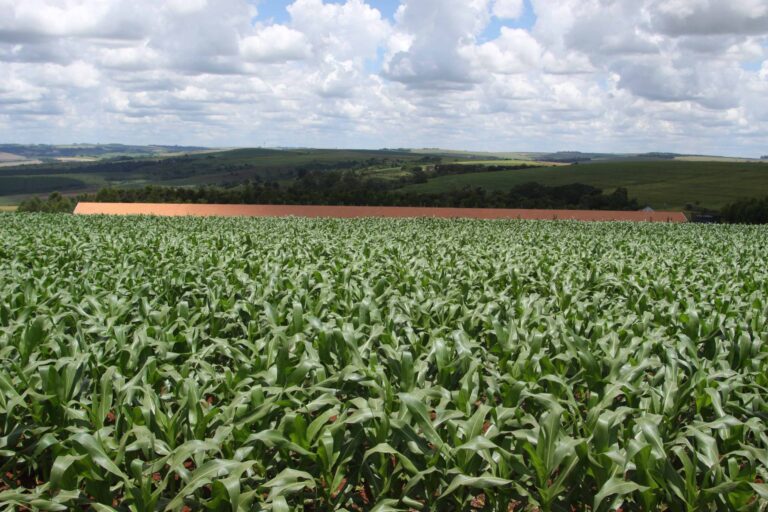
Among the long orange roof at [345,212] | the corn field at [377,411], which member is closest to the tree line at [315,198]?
the long orange roof at [345,212]

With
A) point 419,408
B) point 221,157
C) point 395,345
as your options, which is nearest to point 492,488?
point 419,408

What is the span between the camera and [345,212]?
56781 mm

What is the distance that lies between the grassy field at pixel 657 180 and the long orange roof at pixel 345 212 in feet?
158

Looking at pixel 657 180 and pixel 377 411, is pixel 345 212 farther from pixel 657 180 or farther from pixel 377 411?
pixel 657 180

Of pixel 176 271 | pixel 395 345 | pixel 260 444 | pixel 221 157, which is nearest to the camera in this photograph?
pixel 260 444

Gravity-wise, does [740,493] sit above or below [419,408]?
below

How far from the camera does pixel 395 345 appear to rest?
7.40 metres

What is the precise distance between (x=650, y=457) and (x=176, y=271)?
10853mm

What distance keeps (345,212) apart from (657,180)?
9379 centimetres

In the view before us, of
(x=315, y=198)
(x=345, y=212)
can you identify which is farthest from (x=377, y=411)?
(x=315, y=198)

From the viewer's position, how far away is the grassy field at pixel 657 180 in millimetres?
110438

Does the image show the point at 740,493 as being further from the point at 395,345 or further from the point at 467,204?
the point at 467,204

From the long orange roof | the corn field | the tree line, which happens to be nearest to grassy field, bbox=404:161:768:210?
the tree line

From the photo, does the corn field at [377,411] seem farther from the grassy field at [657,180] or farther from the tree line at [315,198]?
the grassy field at [657,180]
